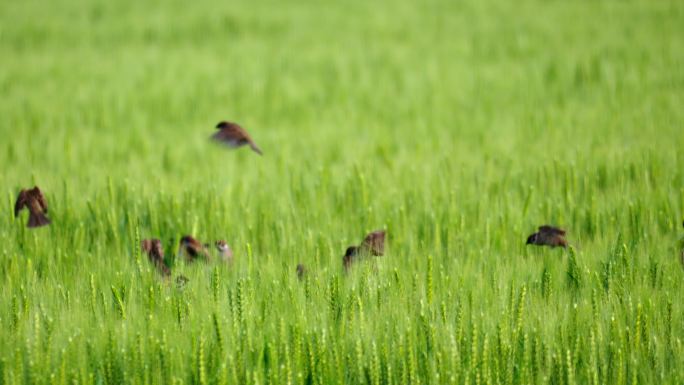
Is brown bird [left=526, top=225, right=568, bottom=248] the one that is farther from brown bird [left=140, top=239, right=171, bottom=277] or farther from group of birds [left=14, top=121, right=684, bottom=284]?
brown bird [left=140, top=239, right=171, bottom=277]

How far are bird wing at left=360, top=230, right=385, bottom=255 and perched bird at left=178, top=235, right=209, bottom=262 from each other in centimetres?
49

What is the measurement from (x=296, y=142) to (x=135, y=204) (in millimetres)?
1294

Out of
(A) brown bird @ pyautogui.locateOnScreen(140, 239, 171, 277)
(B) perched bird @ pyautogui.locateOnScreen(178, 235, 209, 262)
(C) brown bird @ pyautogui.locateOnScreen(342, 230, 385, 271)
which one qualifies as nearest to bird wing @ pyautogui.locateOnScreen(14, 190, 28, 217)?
(A) brown bird @ pyautogui.locateOnScreen(140, 239, 171, 277)

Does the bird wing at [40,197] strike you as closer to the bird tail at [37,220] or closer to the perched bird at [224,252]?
the bird tail at [37,220]

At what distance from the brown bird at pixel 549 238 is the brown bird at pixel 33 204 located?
159cm

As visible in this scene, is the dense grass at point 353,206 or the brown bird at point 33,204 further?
the brown bird at point 33,204

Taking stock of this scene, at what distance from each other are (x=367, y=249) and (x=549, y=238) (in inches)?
22.9

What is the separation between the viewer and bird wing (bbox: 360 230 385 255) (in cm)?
251

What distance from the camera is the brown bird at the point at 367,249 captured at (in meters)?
2.47

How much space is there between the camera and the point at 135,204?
311cm

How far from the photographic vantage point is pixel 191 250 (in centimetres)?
261

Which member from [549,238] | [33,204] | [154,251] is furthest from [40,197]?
[549,238]

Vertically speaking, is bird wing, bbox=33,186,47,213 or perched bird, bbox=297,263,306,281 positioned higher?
bird wing, bbox=33,186,47,213

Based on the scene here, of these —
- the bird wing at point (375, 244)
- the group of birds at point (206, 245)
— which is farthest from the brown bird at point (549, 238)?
the bird wing at point (375, 244)
